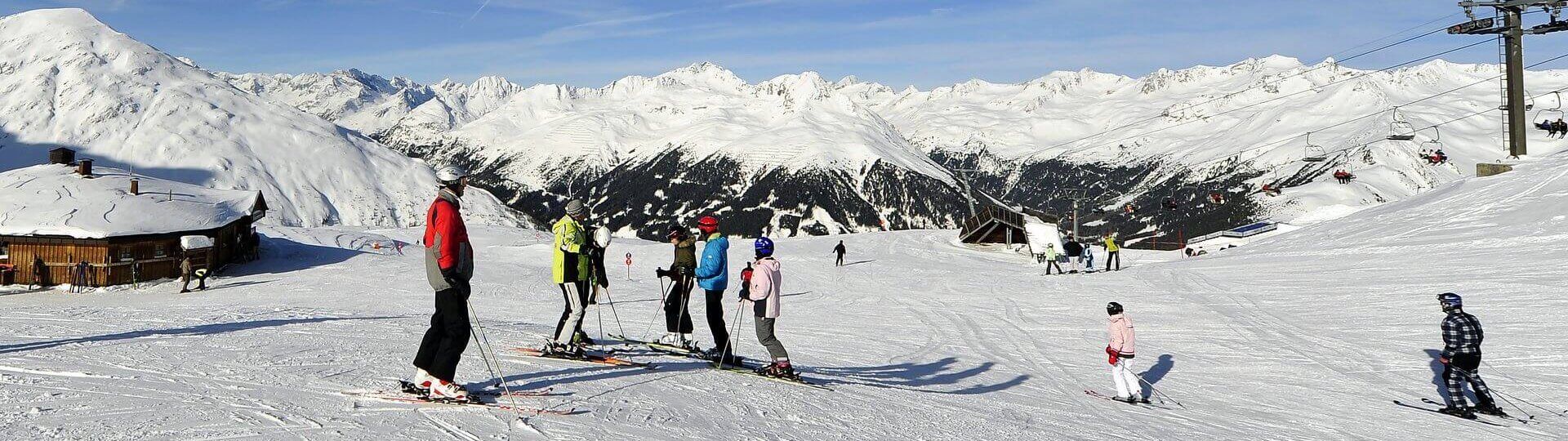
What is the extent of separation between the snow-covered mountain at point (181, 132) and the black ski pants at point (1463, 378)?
91.2 m

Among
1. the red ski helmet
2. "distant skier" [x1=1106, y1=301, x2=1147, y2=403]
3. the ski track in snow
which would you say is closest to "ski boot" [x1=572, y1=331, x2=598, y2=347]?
the ski track in snow

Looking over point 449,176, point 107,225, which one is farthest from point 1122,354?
point 107,225

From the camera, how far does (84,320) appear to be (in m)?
13.9

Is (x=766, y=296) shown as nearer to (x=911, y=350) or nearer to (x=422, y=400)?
(x=422, y=400)

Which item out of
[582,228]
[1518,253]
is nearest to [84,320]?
[582,228]

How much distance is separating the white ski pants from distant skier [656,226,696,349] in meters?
5.50

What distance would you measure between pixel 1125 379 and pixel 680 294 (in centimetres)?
579

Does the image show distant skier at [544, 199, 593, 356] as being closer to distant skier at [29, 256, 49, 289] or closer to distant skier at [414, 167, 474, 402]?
distant skier at [414, 167, 474, 402]

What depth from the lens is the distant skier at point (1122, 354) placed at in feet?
38.9

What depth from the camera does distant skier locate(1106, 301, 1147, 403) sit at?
11852 millimetres

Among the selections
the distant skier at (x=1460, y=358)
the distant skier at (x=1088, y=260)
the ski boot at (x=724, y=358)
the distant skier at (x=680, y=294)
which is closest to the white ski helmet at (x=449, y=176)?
the ski boot at (x=724, y=358)

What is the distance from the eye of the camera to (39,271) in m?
29.4

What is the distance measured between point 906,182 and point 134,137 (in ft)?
417

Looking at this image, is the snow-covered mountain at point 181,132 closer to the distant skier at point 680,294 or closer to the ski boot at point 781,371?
the distant skier at point 680,294
